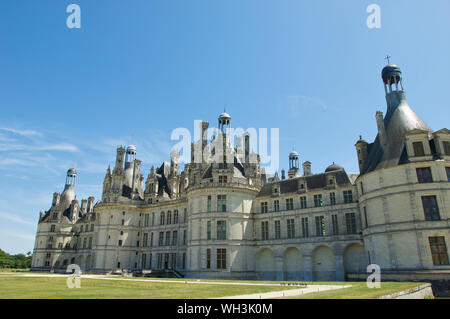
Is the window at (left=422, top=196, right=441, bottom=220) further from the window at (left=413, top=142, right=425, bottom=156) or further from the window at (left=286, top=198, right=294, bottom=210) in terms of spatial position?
the window at (left=286, top=198, right=294, bottom=210)

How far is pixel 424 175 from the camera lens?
28.3 meters

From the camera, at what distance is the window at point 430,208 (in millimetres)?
27172

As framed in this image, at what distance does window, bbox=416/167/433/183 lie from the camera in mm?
28039

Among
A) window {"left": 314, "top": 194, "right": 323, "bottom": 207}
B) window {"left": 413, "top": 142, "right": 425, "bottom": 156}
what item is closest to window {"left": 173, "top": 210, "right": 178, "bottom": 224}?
window {"left": 314, "top": 194, "right": 323, "bottom": 207}

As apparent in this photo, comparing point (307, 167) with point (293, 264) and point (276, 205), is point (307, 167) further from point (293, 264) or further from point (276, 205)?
point (293, 264)

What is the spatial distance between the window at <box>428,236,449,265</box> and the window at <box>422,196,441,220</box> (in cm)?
174

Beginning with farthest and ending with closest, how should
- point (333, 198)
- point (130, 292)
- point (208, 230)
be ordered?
point (208, 230)
point (333, 198)
point (130, 292)

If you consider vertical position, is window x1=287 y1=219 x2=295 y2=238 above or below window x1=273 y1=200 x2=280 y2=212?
below

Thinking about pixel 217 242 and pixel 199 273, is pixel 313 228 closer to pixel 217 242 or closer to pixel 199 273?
pixel 217 242

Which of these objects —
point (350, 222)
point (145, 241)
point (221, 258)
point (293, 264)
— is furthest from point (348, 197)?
point (145, 241)

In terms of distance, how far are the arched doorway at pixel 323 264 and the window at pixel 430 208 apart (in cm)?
1243

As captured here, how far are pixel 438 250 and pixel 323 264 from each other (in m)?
13.5

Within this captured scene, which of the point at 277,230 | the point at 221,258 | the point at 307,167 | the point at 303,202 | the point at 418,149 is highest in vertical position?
the point at 307,167
